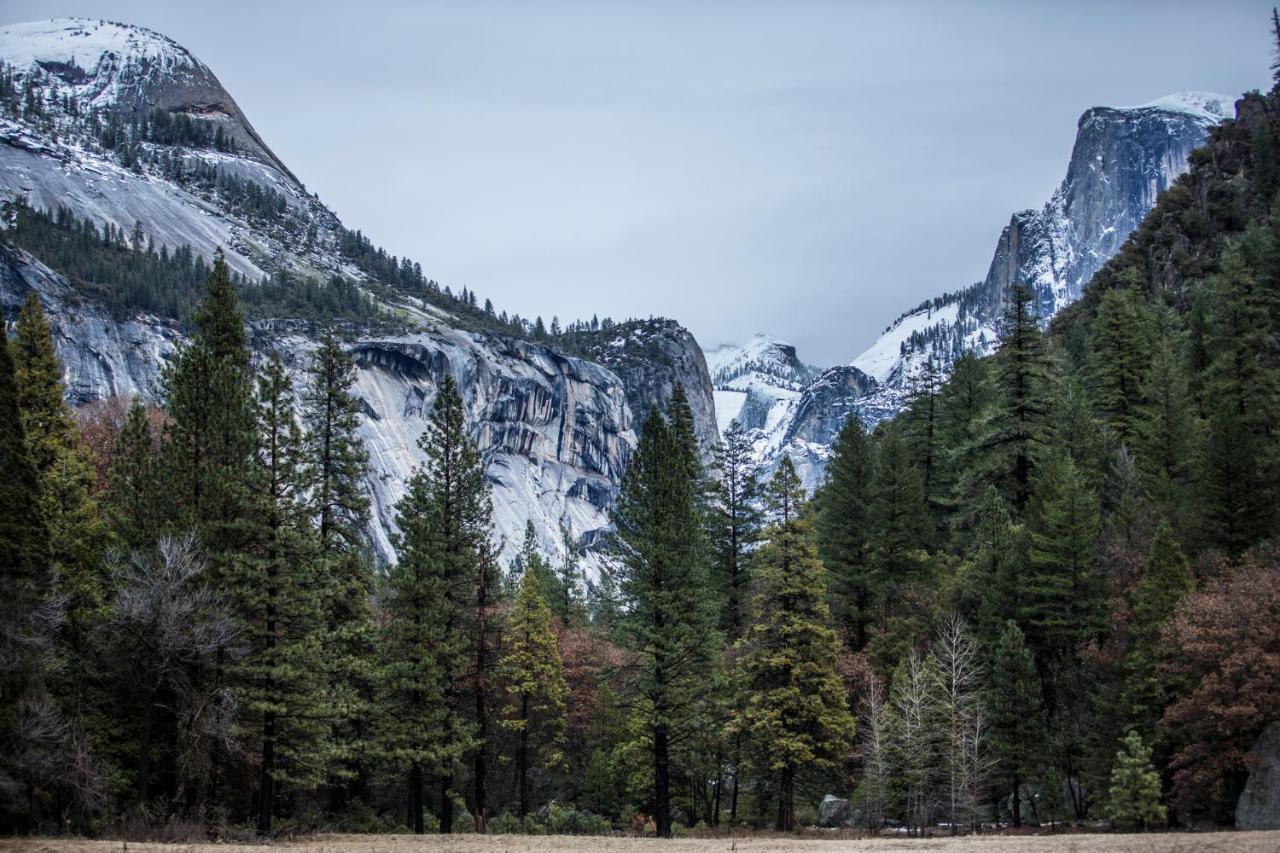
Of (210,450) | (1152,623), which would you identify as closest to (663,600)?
(1152,623)

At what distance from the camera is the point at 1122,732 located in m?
27.0

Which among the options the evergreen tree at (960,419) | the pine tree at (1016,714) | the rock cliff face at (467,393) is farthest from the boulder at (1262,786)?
the rock cliff face at (467,393)

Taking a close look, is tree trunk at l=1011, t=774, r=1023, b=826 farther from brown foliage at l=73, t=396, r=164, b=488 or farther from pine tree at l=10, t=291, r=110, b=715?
brown foliage at l=73, t=396, r=164, b=488

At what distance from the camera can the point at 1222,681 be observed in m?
22.4

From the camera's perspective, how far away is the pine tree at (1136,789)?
930 inches

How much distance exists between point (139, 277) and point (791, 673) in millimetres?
131247

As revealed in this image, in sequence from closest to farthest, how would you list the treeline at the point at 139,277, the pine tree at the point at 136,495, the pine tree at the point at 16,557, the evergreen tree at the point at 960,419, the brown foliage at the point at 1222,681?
the pine tree at the point at 16,557
the brown foliage at the point at 1222,681
the pine tree at the point at 136,495
the evergreen tree at the point at 960,419
the treeline at the point at 139,277

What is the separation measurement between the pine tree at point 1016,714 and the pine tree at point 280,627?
2077 cm

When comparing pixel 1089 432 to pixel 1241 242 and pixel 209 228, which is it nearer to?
pixel 1241 242

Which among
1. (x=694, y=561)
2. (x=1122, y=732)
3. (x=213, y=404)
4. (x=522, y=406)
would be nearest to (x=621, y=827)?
(x=694, y=561)

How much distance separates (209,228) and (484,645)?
193 meters

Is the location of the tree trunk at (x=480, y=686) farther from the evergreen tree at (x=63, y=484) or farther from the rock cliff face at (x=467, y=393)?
the rock cliff face at (x=467, y=393)

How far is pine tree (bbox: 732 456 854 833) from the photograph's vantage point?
30031 millimetres

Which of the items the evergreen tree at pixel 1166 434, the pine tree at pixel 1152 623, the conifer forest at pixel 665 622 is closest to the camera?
the conifer forest at pixel 665 622
